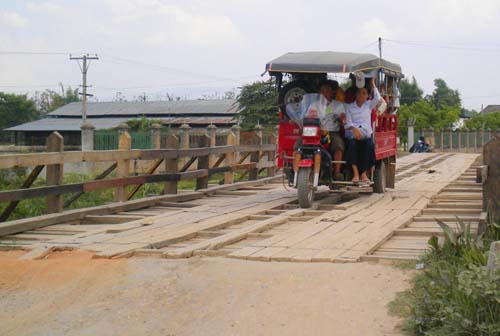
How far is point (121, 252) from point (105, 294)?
4.04ft

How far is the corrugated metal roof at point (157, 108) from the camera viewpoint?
6944 centimetres

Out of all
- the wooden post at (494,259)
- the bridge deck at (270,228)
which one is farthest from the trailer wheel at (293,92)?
the wooden post at (494,259)

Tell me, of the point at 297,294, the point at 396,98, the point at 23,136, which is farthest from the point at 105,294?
the point at 23,136

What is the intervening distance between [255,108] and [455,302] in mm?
45919

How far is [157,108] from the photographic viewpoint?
7300 cm

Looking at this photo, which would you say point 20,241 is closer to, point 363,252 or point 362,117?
point 363,252

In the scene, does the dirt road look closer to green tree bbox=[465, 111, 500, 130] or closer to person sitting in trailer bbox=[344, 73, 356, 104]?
person sitting in trailer bbox=[344, 73, 356, 104]

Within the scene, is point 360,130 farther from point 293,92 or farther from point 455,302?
point 455,302

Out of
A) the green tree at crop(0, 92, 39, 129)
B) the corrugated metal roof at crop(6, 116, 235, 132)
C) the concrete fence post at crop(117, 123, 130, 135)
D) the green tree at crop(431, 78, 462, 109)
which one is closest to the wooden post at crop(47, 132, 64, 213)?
the concrete fence post at crop(117, 123, 130, 135)

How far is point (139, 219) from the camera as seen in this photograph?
10031 millimetres

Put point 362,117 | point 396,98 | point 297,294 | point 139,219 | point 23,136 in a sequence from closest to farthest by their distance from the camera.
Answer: point 297,294
point 139,219
point 362,117
point 396,98
point 23,136

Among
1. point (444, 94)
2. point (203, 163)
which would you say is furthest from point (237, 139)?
point (444, 94)

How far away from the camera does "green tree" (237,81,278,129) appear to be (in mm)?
48741

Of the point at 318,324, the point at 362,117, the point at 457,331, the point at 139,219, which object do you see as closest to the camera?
the point at 457,331
